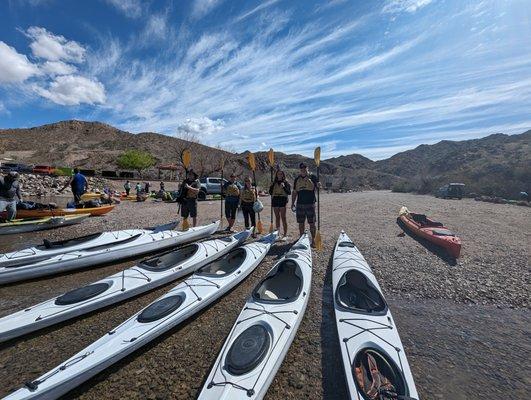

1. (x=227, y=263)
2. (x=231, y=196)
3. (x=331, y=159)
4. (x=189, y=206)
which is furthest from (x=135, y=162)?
(x=331, y=159)

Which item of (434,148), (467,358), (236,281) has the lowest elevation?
(467,358)

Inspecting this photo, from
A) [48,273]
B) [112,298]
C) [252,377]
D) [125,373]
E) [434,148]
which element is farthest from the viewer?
[434,148]

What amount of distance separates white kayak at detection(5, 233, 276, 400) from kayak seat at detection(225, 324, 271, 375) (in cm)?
105

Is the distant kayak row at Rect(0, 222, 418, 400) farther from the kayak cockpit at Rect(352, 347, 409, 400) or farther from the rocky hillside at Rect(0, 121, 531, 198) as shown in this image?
A: the rocky hillside at Rect(0, 121, 531, 198)

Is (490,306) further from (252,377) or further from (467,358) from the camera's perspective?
(252,377)

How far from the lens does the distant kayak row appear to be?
2.59m

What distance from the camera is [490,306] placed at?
4703 millimetres

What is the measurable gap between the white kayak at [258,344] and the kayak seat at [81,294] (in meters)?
2.34

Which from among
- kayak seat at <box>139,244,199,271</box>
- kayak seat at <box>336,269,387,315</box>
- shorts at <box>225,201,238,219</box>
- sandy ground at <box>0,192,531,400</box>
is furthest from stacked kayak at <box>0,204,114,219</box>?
kayak seat at <box>336,269,387,315</box>

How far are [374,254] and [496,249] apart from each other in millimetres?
3521

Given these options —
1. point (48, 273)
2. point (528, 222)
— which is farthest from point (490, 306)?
point (528, 222)

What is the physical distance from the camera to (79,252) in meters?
6.03

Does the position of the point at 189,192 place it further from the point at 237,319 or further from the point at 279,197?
the point at 237,319

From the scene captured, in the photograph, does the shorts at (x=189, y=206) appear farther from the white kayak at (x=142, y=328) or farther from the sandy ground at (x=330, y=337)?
the white kayak at (x=142, y=328)
